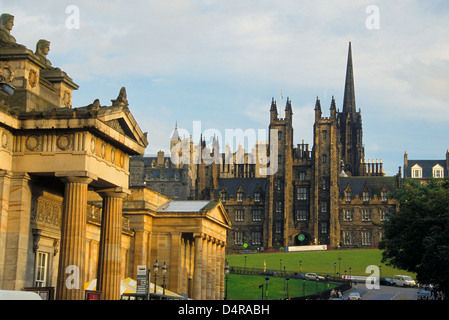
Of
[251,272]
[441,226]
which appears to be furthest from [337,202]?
[441,226]

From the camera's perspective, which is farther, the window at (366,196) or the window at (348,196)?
the window at (348,196)

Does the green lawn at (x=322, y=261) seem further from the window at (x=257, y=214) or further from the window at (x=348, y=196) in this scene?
the window at (x=257, y=214)

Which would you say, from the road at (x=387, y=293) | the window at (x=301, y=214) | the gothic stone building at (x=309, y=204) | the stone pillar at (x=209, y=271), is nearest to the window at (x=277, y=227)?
the gothic stone building at (x=309, y=204)

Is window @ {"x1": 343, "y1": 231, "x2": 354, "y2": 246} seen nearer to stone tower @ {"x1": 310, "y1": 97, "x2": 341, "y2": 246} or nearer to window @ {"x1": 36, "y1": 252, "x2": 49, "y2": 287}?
stone tower @ {"x1": 310, "y1": 97, "x2": 341, "y2": 246}

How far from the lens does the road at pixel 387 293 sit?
93713 mm

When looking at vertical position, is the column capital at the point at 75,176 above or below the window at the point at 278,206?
below

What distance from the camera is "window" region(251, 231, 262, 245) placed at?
587 ft

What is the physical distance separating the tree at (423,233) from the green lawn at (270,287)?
3277 cm

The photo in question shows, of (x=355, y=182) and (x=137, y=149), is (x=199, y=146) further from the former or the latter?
(x=137, y=149)

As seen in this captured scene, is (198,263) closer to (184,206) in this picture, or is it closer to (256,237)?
(184,206)

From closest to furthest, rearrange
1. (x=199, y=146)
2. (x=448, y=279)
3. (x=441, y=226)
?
(x=448, y=279)
(x=441, y=226)
(x=199, y=146)

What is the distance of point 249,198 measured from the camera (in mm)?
184375

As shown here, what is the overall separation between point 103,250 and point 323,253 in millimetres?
120284

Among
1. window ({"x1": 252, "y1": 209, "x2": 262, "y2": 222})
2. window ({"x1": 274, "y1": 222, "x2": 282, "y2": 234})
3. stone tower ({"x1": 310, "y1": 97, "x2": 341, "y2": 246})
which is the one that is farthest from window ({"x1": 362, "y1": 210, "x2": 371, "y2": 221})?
window ({"x1": 252, "y1": 209, "x2": 262, "y2": 222})
